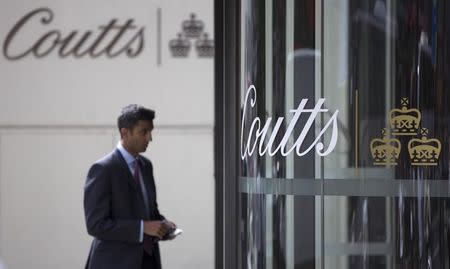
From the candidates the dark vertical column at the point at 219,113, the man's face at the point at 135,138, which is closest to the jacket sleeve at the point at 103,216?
the man's face at the point at 135,138

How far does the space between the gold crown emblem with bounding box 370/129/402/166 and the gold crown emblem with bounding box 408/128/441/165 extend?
76mm

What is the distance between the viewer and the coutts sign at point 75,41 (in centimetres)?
1284

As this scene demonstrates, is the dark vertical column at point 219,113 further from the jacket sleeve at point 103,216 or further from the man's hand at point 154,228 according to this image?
the jacket sleeve at point 103,216

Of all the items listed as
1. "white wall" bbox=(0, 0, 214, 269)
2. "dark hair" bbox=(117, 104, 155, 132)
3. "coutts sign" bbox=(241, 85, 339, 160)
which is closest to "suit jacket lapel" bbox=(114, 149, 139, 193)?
"dark hair" bbox=(117, 104, 155, 132)

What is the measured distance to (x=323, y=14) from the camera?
5.78m

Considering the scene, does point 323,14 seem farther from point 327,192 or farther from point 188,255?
point 188,255

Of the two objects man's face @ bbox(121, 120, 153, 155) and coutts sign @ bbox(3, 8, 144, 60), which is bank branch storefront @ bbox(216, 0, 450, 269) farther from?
coutts sign @ bbox(3, 8, 144, 60)

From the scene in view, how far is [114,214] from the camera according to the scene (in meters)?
6.99

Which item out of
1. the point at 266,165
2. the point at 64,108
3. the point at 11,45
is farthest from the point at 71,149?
the point at 266,165

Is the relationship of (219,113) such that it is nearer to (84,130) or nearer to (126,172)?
(126,172)

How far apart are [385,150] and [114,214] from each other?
208cm

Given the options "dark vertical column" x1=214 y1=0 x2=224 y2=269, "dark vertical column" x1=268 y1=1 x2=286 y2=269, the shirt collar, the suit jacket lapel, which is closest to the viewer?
"dark vertical column" x1=268 y1=1 x2=286 y2=269

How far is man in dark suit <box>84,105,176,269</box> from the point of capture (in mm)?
6867

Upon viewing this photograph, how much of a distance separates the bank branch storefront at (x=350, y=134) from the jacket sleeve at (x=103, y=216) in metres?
1.00
